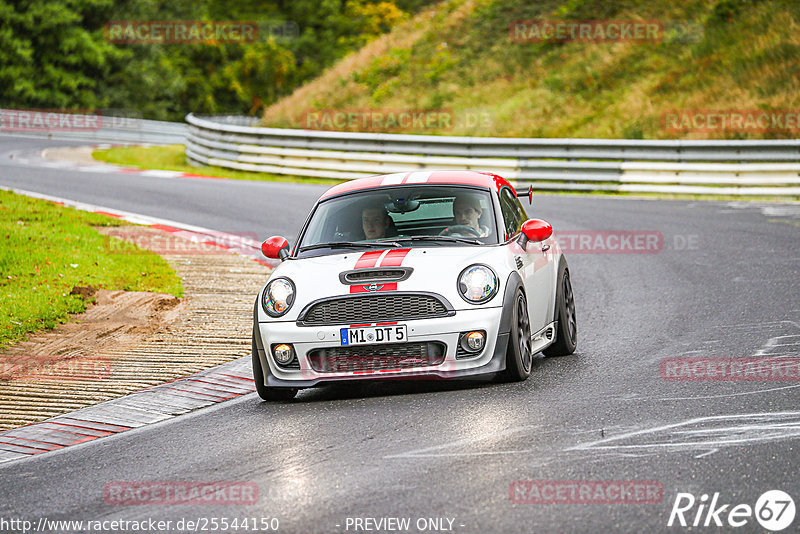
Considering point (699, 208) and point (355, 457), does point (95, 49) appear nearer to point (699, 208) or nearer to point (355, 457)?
point (699, 208)

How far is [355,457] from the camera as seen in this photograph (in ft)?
20.2

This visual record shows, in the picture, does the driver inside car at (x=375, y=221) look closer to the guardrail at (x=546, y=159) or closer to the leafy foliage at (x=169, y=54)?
the guardrail at (x=546, y=159)

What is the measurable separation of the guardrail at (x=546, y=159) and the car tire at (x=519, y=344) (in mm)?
14274

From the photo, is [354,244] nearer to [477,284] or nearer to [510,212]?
[477,284]

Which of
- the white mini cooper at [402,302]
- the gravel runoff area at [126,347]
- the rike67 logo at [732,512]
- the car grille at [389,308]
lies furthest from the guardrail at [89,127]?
the rike67 logo at [732,512]

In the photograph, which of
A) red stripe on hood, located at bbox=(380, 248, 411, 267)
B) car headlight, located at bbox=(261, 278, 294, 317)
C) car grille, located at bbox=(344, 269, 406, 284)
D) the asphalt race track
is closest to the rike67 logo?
the asphalt race track

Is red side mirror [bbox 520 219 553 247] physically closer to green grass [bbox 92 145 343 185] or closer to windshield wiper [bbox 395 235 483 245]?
windshield wiper [bbox 395 235 483 245]

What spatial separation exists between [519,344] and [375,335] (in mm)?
1052

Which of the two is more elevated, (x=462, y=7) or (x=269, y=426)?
(x=462, y=7)

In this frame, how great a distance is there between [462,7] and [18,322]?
1308 inches

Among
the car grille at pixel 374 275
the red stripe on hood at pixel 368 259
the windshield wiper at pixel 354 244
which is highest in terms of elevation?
the windshield wiper at pixel 354 244

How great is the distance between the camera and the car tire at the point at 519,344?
7.71 m

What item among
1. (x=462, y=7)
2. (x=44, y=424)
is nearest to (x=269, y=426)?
(x=44, y=424)

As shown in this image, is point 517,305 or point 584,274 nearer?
point 517,305
